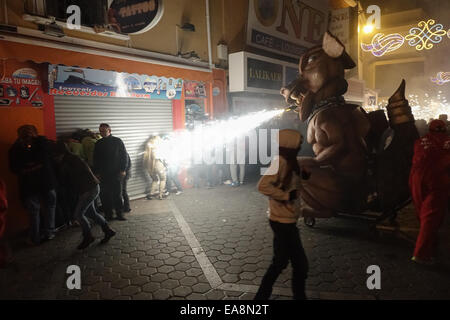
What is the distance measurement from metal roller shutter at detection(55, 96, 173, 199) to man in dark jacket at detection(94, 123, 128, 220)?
1033 millimetres

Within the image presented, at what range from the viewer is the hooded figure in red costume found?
4.32 meters

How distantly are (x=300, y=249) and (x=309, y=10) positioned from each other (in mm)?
11409

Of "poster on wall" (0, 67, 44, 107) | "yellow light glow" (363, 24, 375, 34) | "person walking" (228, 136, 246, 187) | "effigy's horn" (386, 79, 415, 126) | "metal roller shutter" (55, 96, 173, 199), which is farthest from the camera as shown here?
"yellow light glow" (363, 24, 375, 34)

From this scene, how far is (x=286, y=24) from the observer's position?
11070mm

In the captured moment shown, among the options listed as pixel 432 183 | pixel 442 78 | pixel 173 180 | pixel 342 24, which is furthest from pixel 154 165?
pixel 442 78

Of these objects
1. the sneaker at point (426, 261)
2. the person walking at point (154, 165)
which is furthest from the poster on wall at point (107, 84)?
the sneaker at point (426, 261)

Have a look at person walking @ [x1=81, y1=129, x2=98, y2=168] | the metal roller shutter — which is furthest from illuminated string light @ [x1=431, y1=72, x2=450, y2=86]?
person walking @ [x1=81, y1=129, x2=98, y2=168]

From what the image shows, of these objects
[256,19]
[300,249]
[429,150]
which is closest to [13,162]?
[300,249]

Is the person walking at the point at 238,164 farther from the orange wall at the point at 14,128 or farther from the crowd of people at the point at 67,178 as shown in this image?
the orange wall at the point at 14,128

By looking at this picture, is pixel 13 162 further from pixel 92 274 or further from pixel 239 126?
pixel 239 126

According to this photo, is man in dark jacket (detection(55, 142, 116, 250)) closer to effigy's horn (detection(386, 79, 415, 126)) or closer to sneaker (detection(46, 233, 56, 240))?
sneaker (detection(46, 233, 56, 240))

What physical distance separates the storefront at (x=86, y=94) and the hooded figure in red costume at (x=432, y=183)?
577 cm

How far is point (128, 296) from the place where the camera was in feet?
12.8

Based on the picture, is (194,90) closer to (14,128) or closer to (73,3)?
(73,3)
